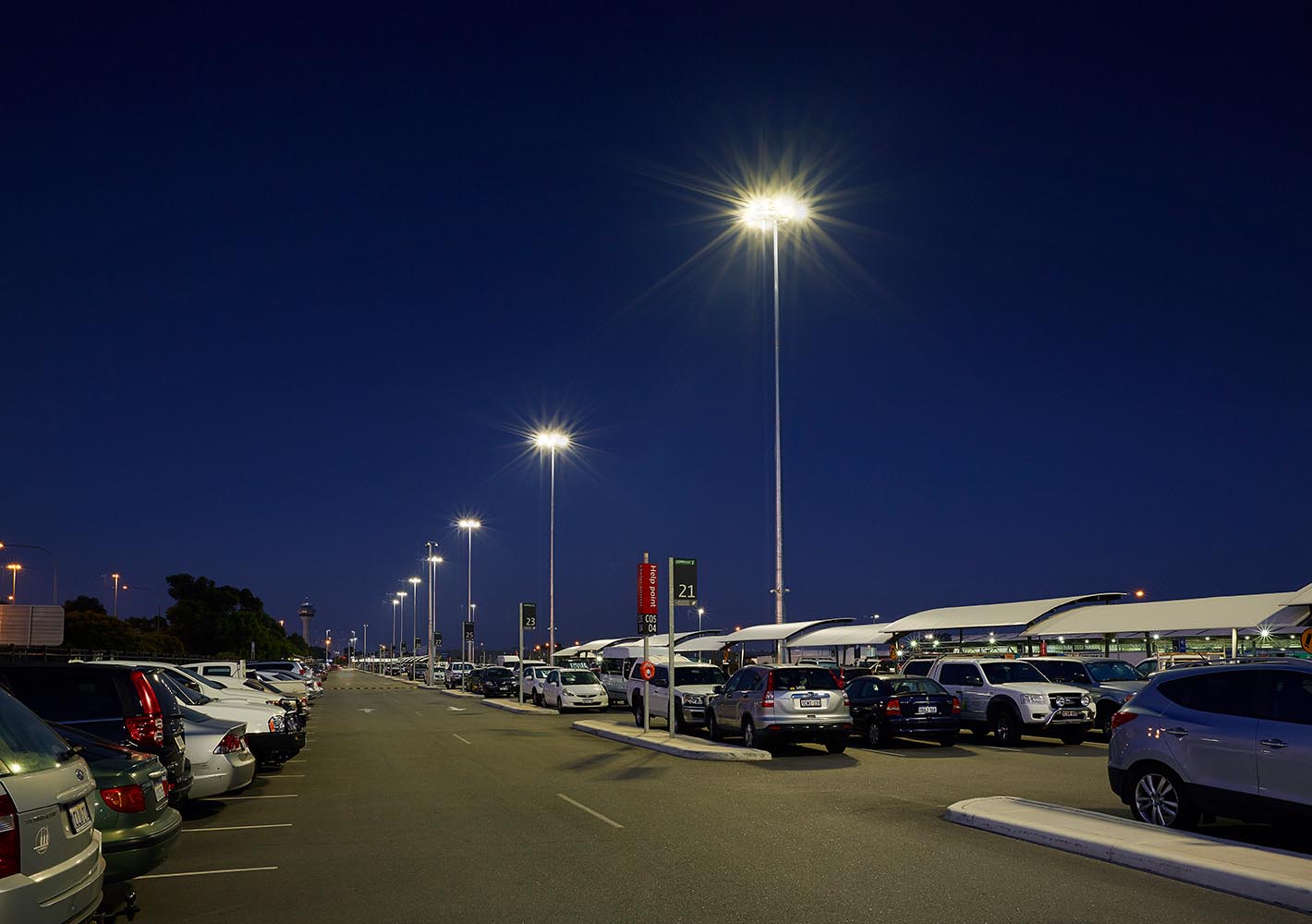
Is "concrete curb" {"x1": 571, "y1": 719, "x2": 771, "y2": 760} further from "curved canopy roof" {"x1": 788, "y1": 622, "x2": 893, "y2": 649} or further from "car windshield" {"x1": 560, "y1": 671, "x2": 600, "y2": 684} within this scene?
"curved canopy roof" {"x1": 788, "y1": 622, "x2": 893, "y2": 649}

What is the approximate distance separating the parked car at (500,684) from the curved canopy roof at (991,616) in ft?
56.3

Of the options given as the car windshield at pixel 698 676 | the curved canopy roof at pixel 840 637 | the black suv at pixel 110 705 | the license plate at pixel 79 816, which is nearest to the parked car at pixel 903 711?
the car windshield at pixel 698 676

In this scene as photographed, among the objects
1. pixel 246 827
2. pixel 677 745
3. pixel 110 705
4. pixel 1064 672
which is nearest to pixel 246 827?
pixel 246 827

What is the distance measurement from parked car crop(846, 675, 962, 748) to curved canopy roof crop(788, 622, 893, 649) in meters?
21.9

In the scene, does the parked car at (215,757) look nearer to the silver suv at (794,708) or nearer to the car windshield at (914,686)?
the silver suv at (794,708)

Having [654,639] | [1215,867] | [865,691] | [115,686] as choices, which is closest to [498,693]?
[654,639]

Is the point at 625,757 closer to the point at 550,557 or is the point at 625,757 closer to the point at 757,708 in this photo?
the point at 757,708

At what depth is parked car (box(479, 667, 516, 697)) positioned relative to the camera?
51156 millimetres

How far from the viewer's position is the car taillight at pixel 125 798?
25.1 feet

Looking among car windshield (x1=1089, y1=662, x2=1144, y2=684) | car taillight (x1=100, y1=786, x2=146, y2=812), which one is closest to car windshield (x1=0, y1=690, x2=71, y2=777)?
car taillight (x1=100, y1=786, x2=146, y2=812)

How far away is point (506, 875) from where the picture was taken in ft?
30.8

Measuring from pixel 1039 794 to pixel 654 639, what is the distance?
5188 cm

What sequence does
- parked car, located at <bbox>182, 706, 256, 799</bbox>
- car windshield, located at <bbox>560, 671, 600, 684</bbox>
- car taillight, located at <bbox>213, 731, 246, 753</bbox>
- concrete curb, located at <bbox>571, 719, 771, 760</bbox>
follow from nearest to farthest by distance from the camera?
parked car, located at <bbox>182, 706, 256, 799</bbox>
car taillight, located at <bbox>213, 731, 246, 753</bbox>
concrete curb, located at <bbox>571, 719, 771, 760</bbox>
car windshield, located at <bbox>560, 671, 600, 684</bbox>

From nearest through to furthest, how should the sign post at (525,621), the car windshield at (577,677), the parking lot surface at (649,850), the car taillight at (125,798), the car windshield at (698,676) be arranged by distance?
the car taillight at (125,798), the parking lot surface at (649,850), the car windshield at (698,676), the car windshield at (577,677), the sign post at (525,621)
